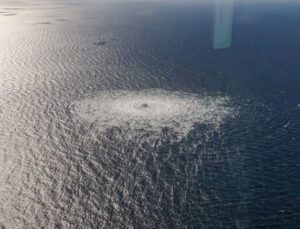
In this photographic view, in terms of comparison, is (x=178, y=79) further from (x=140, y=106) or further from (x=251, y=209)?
(x=251, y=209)

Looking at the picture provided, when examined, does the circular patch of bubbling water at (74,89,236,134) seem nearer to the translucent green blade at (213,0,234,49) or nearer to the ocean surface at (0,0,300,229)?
the ocean surface at (0,0,300,229)

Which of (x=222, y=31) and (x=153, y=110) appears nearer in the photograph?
(x=153, y=110)

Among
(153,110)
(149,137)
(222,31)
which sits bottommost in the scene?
(149,137)

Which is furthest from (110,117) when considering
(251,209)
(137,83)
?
(251,209)

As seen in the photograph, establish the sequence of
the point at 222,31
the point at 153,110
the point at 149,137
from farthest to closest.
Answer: the point at 222,31
the point at 153,110
the point at 149,137

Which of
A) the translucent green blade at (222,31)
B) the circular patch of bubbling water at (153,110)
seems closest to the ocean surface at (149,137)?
the circular patch of bubbling water at (153,110)

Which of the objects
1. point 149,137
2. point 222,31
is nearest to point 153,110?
point 149,137

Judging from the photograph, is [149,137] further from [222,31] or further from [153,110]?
[222,31]

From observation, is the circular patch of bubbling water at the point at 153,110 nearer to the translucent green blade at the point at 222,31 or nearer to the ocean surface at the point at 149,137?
the ocean surface at the point at 149,137
